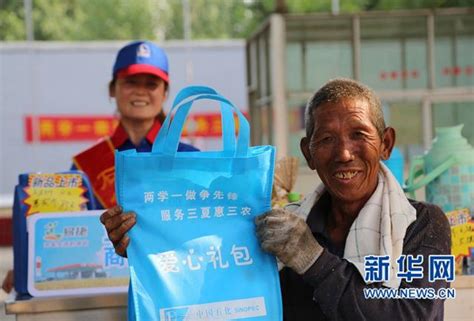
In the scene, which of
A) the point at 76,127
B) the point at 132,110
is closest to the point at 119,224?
the point at 132,110

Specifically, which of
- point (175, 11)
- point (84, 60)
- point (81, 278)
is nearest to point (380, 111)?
point (81, 278)

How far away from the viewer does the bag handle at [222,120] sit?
1.78 metres

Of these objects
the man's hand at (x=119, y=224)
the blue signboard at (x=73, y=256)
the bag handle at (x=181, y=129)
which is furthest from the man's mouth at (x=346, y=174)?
the blue signboard at (x=73, y=256)

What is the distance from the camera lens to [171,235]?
179 centimetres

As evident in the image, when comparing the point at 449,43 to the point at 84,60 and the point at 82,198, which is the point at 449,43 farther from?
the point at 84,60

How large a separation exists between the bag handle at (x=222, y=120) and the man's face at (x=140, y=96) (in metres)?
1.43

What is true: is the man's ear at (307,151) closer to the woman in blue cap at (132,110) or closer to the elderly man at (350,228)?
the elderly man at (350,228)

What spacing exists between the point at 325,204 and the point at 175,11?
2278cm

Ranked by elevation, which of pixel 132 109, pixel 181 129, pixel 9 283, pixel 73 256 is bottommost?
pixel 9 283

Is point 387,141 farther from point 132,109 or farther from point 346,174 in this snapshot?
point 132,109

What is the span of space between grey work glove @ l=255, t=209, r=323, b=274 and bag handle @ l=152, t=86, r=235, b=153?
0.62ft

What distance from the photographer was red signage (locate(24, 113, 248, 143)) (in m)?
14.2
